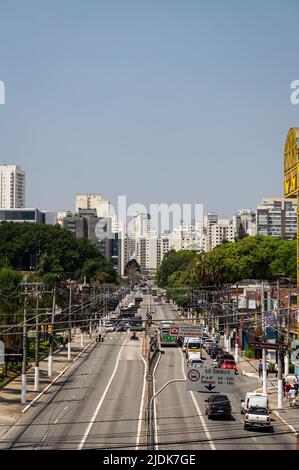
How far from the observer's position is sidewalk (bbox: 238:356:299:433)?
→ 52219 mm

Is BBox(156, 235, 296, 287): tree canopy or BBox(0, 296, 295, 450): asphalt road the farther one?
BBox(156, 235, 296, 287): tree canopy

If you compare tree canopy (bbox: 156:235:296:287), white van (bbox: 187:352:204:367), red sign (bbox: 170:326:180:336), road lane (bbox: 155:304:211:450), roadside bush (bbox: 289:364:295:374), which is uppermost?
tree canopy (bbox: 156:235:296:287)

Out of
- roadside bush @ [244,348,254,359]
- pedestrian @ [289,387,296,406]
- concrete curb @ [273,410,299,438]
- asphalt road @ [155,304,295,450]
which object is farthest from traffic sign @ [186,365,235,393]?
roadside bush @ [244,348,254,359]

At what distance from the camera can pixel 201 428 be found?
4847 cm

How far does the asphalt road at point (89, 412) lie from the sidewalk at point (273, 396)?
832cm

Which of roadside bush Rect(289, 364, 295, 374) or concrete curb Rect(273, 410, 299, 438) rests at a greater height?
roadside bush Rect(289, 364, 295, 374)

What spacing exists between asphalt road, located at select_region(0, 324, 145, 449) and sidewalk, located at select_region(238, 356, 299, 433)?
8319 millimetres

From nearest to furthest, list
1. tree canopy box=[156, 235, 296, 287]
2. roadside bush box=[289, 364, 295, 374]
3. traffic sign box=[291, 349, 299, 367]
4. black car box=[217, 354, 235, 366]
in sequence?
traffic sign box=[291, 349, 299, 367] → roadside bush box=[289, 364, 295, 374] → black car box=[217, 354, 235, 366] → tree canopy box=[156, 235, 296, 287]

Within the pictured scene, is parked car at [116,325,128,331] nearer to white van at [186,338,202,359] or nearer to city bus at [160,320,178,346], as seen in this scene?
city bus at [160,320,178,346]

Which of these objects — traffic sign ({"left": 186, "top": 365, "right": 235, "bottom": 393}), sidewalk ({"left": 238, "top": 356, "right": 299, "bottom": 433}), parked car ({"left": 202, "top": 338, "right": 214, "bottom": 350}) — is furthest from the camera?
parked car ({"left": 202, "top": 338, "right": 214, "bottom": 350})

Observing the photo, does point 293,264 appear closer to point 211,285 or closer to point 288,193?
point 211,285

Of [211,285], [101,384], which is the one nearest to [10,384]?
[101,384]

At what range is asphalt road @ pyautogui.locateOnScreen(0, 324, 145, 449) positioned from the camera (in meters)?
44.2

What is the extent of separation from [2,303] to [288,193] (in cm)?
2613
